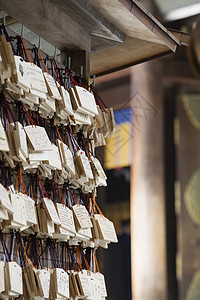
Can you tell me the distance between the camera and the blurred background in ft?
20.4

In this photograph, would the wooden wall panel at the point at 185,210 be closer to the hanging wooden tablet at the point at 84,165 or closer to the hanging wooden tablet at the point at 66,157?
the hanging wooden tablet at the point at 84,165

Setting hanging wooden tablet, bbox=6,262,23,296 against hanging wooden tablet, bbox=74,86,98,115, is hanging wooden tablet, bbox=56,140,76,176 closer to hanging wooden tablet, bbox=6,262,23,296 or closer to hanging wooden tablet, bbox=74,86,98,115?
hanging wooden tablet, bbox=74,86,98,115

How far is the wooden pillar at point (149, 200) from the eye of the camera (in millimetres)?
6219

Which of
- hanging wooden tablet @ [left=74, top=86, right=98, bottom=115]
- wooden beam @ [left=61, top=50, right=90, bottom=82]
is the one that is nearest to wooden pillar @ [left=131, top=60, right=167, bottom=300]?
wooden beam @ [left=61, top=50, right=90, bottom=82]

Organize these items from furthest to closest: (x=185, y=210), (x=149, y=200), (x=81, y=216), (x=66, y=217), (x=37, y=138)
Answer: (x=185, y=210) < (x=149, y=200) < (x=81, y=216) < (x=66, y=217) < (x=37, y=138)

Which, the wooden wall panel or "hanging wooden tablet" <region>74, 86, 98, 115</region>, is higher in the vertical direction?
"hanging wooden tablet" <region>74, 86, 98, 115</region>

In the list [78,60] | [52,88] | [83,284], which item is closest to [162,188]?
[78,60]

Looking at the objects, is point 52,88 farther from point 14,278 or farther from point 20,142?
point 14,278

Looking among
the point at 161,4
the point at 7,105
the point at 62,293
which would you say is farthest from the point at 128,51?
the point at 161,4

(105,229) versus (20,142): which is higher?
(20,142)

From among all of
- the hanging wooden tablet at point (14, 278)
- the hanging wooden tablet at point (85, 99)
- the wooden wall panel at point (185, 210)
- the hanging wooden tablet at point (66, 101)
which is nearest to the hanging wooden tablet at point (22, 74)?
the hanging wooden tablet at point (66, 101)

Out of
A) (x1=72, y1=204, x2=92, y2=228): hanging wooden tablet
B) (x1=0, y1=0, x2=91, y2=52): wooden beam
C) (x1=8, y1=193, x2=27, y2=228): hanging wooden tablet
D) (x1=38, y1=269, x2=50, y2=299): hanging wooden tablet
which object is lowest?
(x1=38, y1=269, x2=50, y2=299): hanging wooden tablet

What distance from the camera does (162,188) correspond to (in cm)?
632

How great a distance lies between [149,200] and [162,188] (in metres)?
0.19
